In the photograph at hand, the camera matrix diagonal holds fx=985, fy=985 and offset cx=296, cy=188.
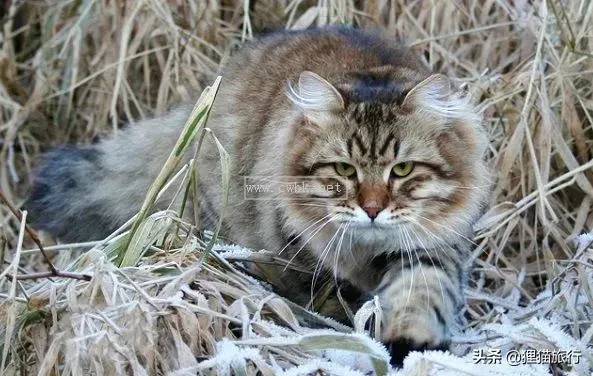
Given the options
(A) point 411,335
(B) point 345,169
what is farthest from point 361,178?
(A) point 411,335

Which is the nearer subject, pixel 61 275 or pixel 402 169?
pixel 61 275

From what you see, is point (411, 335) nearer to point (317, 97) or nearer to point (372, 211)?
point (372, 211)

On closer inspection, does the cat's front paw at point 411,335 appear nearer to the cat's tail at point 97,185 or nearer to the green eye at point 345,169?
the green eye at point 345,169

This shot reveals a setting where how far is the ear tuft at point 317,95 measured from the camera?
261 centimetres

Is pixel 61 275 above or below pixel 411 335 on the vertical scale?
above

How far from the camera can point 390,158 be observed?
8.39 feet

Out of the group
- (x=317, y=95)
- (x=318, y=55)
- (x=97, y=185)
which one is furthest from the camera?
(x=97, y=185)

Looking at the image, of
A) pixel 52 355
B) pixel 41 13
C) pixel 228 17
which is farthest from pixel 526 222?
pixel 41 13

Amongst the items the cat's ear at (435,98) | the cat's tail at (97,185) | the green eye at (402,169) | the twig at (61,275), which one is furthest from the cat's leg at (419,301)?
the cat's tail at (97,185)

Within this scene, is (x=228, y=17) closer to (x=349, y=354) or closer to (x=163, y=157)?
(x=163, y=157)

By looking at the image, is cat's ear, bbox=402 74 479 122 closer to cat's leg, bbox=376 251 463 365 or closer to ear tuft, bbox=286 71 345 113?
ear tuft, bbox=286 71 345 113

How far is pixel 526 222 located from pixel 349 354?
1303mm

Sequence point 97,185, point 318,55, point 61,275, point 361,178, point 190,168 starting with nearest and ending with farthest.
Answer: point 61,275 → point 190,168 → point 361,178 → point 318,55 → point 97,185

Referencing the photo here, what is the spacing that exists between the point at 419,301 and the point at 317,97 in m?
0.61
